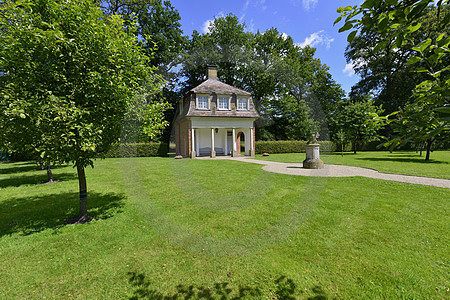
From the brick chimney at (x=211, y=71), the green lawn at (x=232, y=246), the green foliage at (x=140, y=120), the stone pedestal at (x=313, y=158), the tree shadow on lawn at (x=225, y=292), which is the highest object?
the brick chimney at (x=211, y=71)

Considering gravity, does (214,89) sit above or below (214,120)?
above

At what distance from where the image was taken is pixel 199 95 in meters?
23.3

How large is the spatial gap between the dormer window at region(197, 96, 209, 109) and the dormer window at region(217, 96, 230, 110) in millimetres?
1368

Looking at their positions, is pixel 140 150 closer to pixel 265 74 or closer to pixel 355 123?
pixel 265 74

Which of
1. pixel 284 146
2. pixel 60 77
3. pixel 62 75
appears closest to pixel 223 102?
pixel 284 146

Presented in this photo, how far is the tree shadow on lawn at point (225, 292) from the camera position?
301 centimetres

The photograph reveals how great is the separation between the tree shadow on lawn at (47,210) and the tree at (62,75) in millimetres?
2119

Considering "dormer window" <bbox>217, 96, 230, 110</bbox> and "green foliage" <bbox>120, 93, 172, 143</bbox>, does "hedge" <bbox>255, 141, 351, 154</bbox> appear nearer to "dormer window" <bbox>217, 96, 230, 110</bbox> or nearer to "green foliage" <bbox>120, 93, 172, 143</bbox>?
"dormer window" <bbox>217, 96, 230, 110</bbox>

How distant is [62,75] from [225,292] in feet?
16.7

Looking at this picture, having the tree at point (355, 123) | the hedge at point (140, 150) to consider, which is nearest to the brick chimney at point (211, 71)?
the hedge at point (140, 150)

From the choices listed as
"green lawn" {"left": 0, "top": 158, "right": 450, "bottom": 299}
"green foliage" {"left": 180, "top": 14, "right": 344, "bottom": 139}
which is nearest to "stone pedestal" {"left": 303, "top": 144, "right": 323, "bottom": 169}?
"green lawn" {"left": 0, "top": 158, "right": 450, "bottom": 299}

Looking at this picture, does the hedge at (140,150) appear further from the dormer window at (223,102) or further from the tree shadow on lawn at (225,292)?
the tree shadow on lawn at (225,292)

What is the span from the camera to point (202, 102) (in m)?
23.4

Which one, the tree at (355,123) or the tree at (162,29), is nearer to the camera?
the tree at (355,123)
